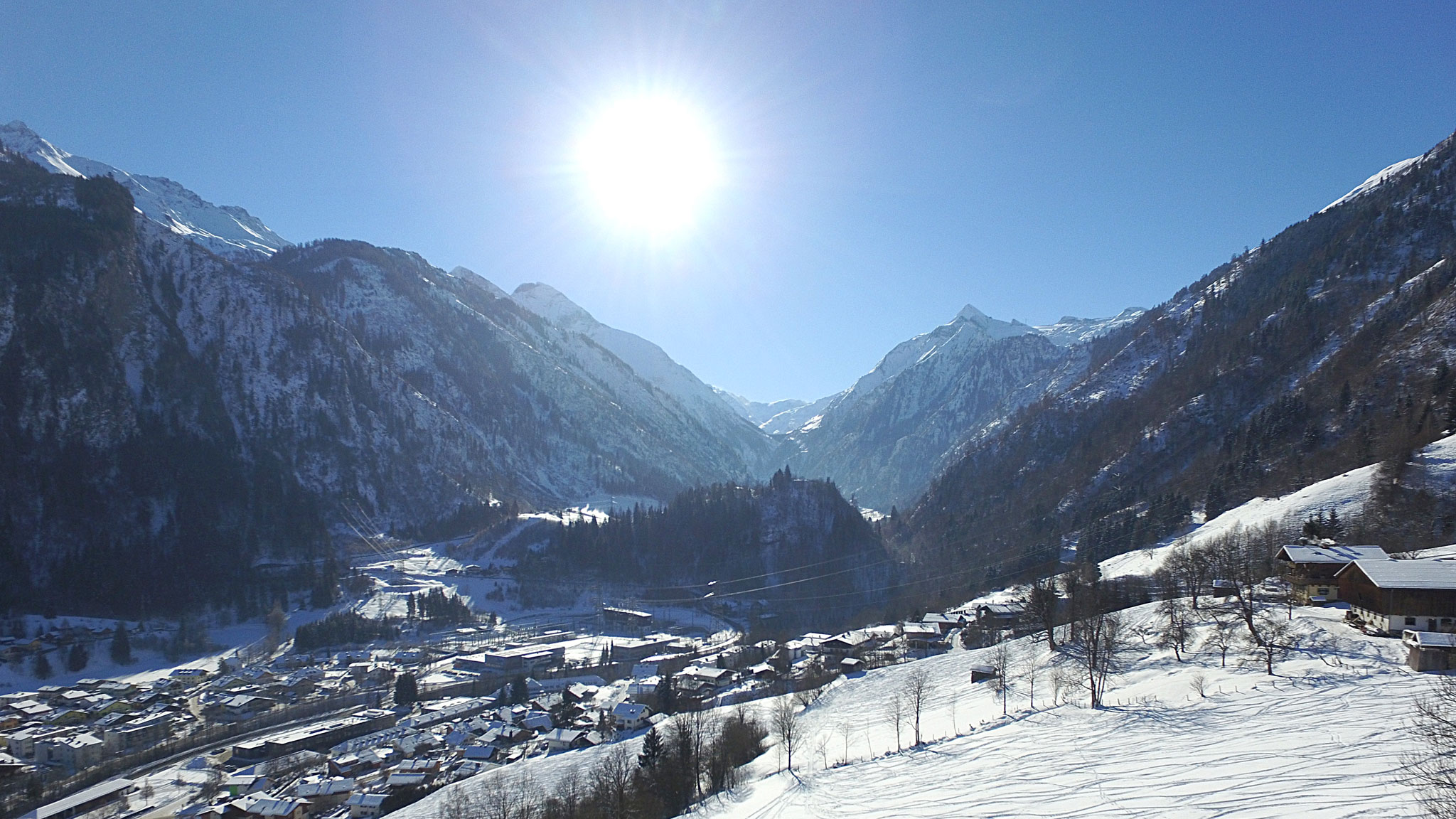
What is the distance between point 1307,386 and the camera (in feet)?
330

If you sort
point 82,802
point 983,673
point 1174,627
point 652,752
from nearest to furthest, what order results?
point 652,752 < point 1174,627 < point 82,802 < point 983,673

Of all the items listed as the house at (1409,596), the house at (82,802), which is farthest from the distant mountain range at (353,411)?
the house at (82,802)

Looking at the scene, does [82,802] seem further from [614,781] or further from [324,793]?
[614,781]

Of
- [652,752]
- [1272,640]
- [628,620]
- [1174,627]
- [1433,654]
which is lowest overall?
[652,752]

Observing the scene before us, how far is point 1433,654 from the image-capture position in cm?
2658

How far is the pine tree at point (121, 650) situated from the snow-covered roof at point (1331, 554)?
10804cm

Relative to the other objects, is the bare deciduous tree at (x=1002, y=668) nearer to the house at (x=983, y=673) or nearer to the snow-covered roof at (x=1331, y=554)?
the house at (x=983, y=673)

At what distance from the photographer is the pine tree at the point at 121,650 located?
80.3 meters

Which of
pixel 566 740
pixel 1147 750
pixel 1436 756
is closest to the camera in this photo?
pixel 1436 756

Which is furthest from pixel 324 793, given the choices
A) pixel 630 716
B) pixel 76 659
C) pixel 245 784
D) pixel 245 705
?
pixel 76 659

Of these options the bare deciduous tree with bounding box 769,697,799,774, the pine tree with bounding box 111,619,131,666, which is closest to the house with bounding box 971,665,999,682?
the bare deciduous tree with bounding box 769,697,799,774

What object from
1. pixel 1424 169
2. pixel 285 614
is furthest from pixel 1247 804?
pixel 1424 169

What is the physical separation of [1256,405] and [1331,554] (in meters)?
89.2

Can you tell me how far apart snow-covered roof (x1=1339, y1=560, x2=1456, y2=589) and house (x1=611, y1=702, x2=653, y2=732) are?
43.9 m
